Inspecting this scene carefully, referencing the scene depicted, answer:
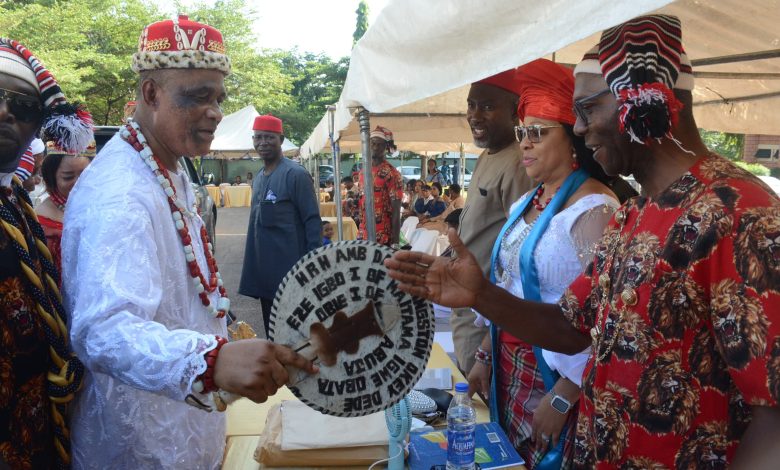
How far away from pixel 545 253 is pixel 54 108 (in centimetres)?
181

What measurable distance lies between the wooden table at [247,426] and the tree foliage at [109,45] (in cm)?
1071

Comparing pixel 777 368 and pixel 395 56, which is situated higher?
pixel 395 56

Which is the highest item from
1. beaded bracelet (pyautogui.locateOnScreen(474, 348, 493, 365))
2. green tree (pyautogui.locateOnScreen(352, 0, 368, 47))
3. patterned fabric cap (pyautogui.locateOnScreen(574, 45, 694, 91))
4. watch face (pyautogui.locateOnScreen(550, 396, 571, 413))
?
green tree (pyautogui.locateOnScreen(352, 0, 368, 47))

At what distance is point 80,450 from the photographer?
69.4 inches

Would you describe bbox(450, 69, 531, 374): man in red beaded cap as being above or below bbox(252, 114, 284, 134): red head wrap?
below

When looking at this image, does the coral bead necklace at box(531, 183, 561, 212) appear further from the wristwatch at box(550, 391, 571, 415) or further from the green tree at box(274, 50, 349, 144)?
the green tree at box(274, 50, 349, 144)

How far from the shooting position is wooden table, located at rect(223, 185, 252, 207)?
26.2 meters

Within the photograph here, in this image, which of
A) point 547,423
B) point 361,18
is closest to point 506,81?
point 547,423

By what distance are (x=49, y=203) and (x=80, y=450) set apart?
2584 mm

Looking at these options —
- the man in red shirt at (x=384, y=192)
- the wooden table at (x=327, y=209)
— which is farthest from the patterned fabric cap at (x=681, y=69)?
the wooden table at (x=327, y=209)

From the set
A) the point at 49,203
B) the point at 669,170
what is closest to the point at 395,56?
the point at 669,170

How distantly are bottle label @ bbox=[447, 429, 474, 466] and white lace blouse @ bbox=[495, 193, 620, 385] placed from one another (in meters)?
0.54

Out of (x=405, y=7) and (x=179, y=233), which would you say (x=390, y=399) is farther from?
(x=405, y=7)

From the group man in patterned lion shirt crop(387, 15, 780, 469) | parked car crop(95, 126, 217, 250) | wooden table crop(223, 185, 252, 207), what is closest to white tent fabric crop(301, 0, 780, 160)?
man in patterned lion shirt crop(387, 15, 780, 469)
